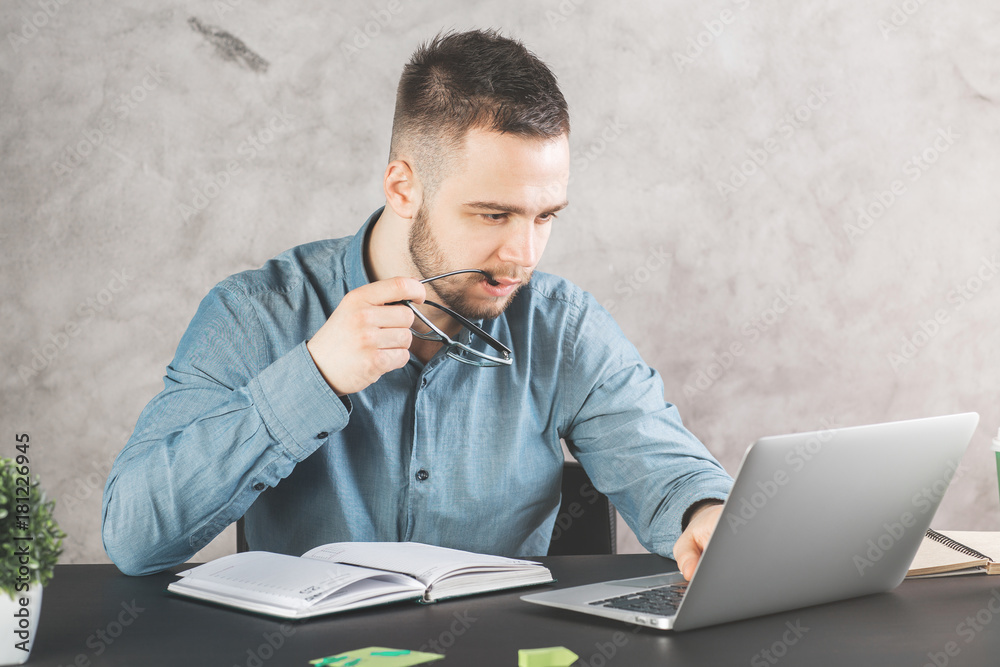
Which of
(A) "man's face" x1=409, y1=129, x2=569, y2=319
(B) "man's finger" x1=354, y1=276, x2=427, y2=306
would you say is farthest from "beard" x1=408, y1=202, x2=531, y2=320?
(B) "man's finger" x1=354, y1=276, x2=427, y2=306

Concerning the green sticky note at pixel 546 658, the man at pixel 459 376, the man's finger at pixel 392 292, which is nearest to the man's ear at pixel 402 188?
the man at pixel 459 376

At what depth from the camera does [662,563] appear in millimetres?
1167

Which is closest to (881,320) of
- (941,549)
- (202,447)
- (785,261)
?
(785,261)

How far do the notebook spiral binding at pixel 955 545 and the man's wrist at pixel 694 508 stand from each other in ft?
0.88

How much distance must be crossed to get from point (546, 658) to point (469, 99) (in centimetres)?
90

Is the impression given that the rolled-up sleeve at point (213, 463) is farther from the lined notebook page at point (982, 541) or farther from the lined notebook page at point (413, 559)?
Result: the lined notebook page at point (982, 541)

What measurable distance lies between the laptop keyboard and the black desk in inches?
1.0

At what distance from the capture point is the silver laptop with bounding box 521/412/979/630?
2.56ft

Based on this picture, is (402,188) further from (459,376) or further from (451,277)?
(459,376)

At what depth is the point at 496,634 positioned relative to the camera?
0.81 m

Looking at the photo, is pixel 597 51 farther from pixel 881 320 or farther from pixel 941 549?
pixel 941 549

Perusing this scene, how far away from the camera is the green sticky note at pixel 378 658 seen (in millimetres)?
714

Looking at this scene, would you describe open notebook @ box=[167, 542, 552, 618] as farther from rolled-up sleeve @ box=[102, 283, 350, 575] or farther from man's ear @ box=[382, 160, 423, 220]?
man's ear @ box=[382, 160, 423, 220]

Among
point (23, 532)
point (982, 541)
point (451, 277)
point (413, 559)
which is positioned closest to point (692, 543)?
point (413, 559)
